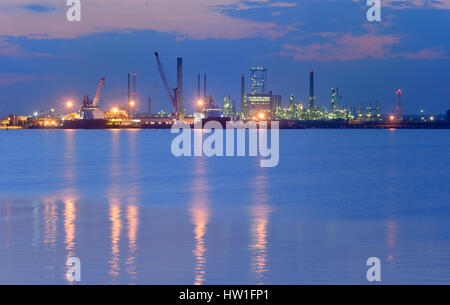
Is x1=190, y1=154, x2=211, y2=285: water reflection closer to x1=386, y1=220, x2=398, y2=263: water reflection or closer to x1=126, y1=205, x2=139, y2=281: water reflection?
x1=126, y1=205, x2=139, y2=281: water reflection

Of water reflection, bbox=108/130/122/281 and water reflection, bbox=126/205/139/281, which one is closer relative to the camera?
water reflection, bbox=126/205/139/281

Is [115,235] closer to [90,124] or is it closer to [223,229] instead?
[223,229]

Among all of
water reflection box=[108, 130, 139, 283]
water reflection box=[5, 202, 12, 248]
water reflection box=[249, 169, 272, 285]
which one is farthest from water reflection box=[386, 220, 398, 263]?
water reflection box=[5, 202, 12, 248]

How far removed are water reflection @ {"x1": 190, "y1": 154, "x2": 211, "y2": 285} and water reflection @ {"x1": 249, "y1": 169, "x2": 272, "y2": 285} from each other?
2.89ft

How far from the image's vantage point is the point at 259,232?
1541cm

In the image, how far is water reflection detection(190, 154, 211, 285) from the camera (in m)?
11.4

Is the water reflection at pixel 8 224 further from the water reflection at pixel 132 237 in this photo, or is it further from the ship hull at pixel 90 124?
the ship hull at pixel 90 124

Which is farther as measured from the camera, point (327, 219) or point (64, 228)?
point (327, 219)

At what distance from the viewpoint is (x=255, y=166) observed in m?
42.2

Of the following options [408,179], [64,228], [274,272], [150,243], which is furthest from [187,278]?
[408,179]

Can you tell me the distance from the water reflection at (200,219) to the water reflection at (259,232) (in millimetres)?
881

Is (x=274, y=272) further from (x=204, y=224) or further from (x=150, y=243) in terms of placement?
(x=204, y=224)

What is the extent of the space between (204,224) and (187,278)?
6105 mm

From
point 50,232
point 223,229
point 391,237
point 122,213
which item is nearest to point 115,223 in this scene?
point 50,232
